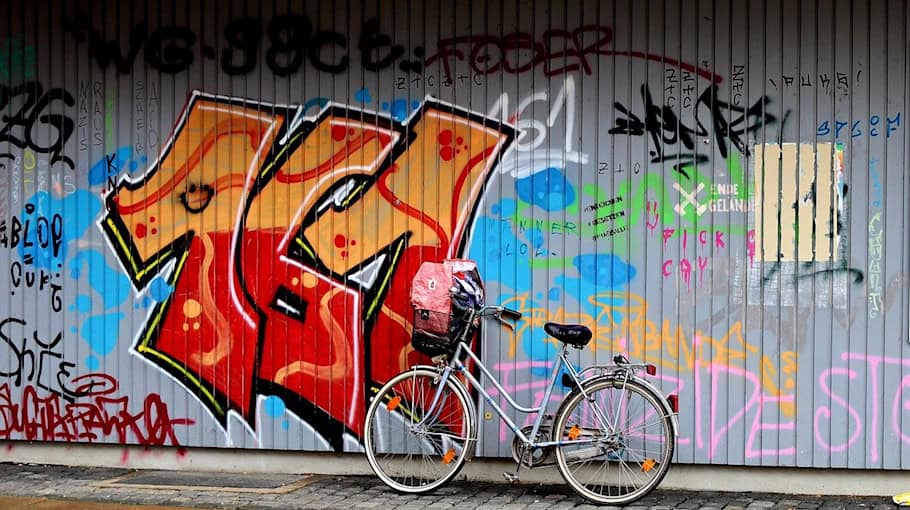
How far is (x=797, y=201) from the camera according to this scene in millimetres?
6957

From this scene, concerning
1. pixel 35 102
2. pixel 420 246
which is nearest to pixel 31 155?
pixel 35 102

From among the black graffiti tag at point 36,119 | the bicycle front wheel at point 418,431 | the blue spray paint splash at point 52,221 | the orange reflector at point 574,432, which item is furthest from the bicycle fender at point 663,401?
the black graffiti tag at point 36,119

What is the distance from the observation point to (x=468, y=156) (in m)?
7.39

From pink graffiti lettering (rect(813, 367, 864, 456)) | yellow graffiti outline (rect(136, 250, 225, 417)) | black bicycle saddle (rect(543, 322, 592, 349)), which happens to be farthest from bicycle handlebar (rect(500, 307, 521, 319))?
yellow graffiti outline (rect(136, 250, 225, 417))

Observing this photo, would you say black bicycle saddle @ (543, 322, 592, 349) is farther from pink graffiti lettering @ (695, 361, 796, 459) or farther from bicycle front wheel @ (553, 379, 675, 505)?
pink graffiti lettering @ (695, 361, 796, 459)

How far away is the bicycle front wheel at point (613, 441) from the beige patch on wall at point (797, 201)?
3.96 feet

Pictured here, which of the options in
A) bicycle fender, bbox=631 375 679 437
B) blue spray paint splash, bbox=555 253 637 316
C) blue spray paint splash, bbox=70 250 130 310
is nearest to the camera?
bicycle fender, bbox=631 375 679 437

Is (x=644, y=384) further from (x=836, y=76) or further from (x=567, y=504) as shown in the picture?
(x=836, y=76)

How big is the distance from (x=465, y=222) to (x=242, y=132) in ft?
5.51

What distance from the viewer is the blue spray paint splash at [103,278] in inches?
311

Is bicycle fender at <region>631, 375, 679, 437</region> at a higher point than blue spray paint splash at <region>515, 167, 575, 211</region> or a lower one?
lower

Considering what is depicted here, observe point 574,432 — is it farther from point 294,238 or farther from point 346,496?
point 294,238

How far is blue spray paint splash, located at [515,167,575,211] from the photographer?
23.8ft

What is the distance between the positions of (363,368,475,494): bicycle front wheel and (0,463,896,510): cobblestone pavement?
0.14 m
